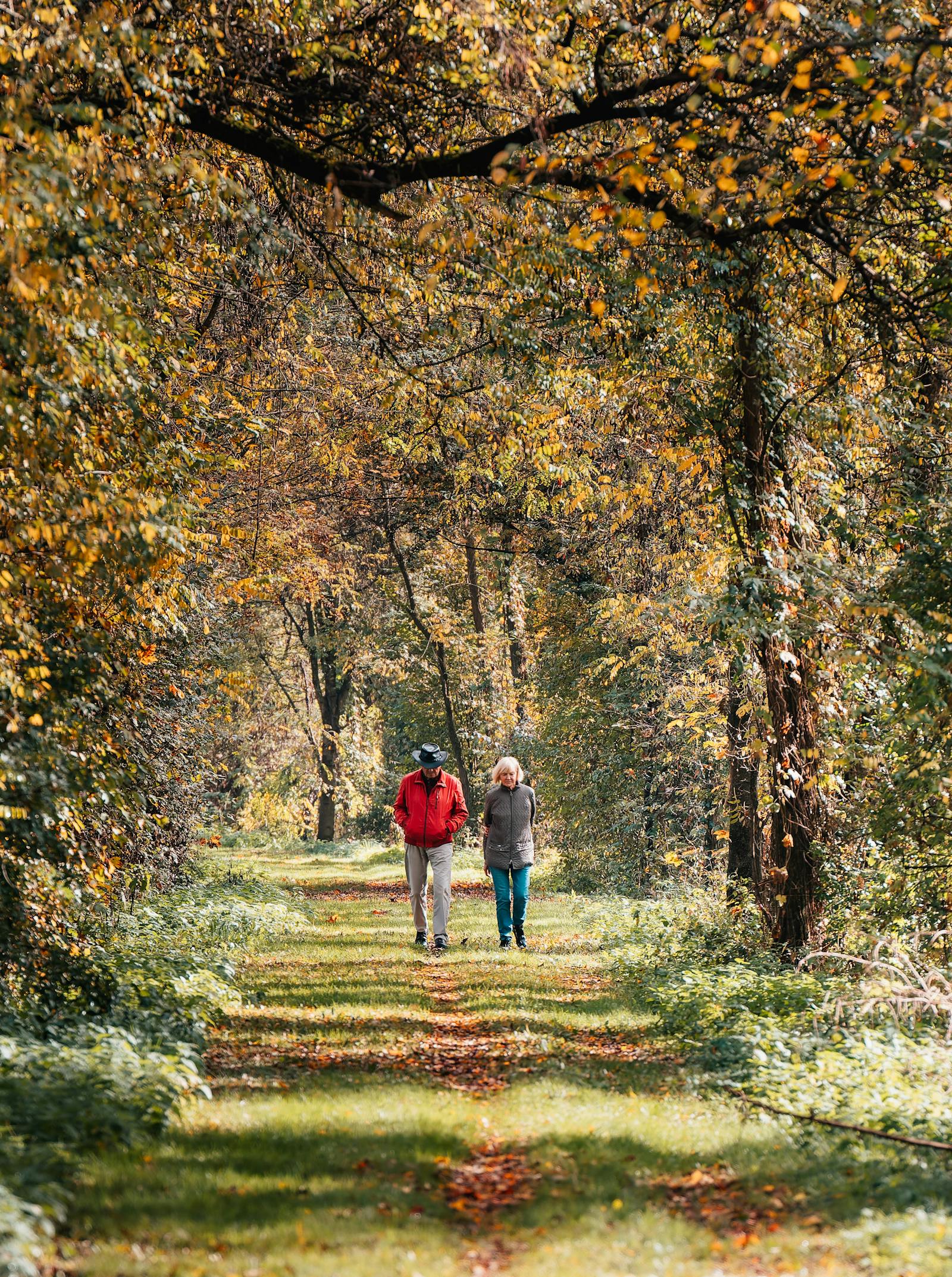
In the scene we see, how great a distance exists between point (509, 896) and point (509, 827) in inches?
35.2

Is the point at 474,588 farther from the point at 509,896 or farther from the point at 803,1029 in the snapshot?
the point at 803,1029

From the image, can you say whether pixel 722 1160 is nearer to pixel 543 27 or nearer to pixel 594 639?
pixel 543 27

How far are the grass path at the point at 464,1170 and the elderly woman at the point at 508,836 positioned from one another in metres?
3.51

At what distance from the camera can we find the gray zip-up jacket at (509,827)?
1324cm

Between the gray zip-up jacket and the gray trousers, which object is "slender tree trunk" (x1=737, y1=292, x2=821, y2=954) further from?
the gray trousers

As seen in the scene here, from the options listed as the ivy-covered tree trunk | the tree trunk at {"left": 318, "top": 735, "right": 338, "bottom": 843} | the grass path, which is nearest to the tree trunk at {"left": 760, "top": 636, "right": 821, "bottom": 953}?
the grass path

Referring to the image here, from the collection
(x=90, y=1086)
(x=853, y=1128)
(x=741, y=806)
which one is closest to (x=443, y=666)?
(x=741, y=806)

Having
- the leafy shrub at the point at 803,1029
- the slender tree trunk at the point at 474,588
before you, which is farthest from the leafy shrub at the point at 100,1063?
the slender tree trunk at the point at 474,588

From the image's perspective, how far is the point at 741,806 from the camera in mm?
12328

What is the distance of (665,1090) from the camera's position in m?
7.44

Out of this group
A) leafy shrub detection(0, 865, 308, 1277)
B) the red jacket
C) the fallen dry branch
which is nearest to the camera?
leafy shrub detection(0, 865, 308, 1277)

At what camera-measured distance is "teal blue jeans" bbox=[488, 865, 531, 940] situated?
13.3 m

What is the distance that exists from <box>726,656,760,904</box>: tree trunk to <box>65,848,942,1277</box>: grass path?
4.02m

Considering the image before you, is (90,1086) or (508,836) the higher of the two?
(508,836)
